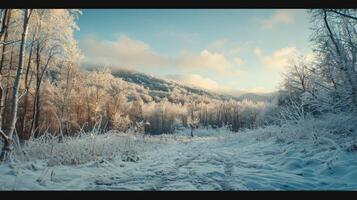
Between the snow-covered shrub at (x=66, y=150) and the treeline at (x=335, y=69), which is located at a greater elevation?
the treeline at (x=335, y=69)

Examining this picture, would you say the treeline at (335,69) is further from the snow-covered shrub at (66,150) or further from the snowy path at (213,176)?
the snow-covered shrub at (66,150)

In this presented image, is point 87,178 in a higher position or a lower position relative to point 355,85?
lower

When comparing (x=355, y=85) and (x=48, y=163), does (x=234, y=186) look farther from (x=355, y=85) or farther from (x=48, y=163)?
(x=355, y=85)

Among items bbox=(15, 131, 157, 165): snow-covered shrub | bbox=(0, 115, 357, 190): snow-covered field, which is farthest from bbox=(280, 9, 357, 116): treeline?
bbox=(15, 131, 157, 165): snow-covered shrub

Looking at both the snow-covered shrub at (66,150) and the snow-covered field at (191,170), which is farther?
the snow-covered shrub at (66,150)

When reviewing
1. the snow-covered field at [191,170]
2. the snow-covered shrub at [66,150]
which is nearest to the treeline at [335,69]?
the snow-covered field at [191,170]

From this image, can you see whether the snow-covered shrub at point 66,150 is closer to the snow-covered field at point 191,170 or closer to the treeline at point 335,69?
the snow-covered field at point 191,170

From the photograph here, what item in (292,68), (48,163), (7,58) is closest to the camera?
(48,163)

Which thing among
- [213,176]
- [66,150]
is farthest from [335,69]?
[66,150]

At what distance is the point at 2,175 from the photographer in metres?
4.80

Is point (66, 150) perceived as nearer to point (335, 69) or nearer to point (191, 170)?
point (191, 170)

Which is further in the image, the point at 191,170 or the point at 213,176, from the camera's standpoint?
the point at 191,170
